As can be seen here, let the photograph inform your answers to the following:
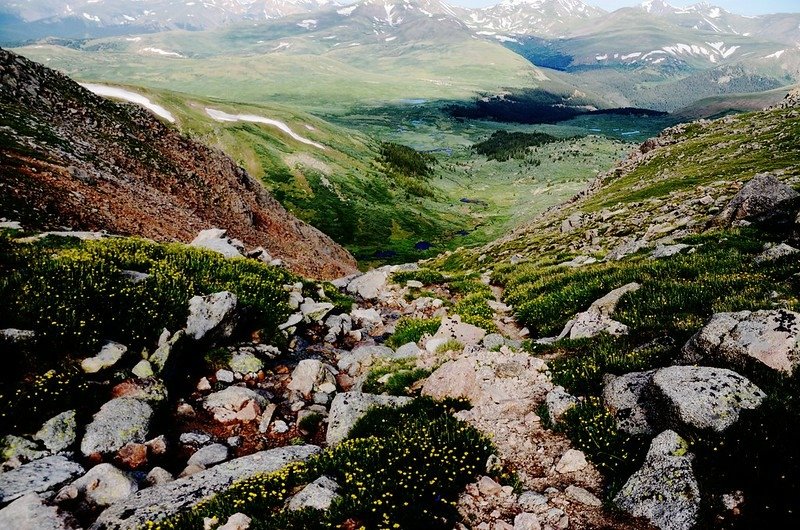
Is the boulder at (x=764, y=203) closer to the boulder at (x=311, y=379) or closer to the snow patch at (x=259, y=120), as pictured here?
the boulder at (x=311, y=379)

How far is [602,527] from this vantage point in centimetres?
622

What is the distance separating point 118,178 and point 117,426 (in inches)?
1257

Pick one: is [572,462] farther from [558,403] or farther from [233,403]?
[233,403]

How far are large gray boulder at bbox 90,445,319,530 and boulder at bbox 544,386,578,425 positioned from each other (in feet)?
15.6

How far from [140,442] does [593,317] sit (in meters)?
11.5

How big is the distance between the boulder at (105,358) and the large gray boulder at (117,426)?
3.27ft

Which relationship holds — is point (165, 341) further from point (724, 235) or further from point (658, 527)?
point (724, 235)

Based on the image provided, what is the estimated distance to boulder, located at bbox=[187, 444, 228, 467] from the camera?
29.8ft

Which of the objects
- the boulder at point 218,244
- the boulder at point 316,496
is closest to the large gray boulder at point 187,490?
the boulder at point 316,496

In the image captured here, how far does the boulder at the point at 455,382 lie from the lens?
1028 cm

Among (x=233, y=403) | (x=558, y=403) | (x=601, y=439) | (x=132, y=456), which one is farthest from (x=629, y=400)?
(x=132, y=456)

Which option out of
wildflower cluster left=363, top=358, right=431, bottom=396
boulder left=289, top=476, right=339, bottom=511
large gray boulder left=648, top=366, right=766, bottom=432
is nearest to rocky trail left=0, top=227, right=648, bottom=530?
wildflower cluster left=363, top=358, right=431, bottom=396

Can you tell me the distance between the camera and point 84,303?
36.8 feet

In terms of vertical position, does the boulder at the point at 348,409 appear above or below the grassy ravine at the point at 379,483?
below
